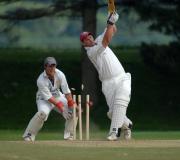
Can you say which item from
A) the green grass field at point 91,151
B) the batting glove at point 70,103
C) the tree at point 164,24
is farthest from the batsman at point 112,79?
the tree at point 164,24

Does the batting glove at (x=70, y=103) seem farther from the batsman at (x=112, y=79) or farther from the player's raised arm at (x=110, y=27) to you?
the player's raised arm at (x=110, y=27)

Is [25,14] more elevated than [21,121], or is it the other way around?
[25,14]

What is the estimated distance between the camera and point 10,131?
95.0 feet

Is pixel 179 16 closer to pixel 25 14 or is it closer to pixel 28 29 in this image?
pixel 25 14

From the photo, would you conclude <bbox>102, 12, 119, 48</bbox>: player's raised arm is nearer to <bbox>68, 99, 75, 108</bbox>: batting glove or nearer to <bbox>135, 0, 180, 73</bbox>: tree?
<bbox>68, 99, 75, 108</bbox>: batting glove

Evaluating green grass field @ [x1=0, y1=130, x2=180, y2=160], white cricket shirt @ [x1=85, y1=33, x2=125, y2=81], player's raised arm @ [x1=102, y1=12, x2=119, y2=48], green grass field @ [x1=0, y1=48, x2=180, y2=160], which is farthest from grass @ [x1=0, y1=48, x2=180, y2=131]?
green grass field @ [x1=0, y1=130, x2=180, y2=160]

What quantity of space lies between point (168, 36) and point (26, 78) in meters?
6.07

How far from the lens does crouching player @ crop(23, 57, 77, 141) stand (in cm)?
1950

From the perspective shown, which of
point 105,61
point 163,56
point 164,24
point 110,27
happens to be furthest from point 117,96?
point 163,56

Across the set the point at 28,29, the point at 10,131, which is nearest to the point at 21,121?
the point at 10,131

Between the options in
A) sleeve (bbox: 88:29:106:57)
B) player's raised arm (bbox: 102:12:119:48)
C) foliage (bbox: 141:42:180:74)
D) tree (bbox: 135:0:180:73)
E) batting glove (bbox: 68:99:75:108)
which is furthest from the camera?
foliage (bbox: 141:42:180:74)

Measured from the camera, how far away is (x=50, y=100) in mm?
19469

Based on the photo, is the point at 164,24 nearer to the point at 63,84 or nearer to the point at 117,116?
the point at 63,84

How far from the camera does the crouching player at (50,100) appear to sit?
768 inches
